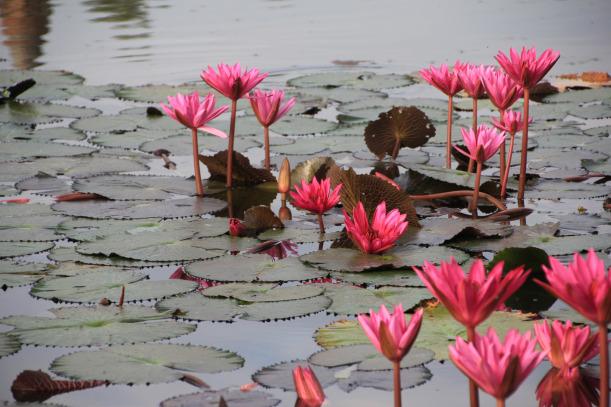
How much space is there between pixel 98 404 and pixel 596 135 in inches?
104

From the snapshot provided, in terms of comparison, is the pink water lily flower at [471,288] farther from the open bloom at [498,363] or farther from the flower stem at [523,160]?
the flower stem at [523,160]

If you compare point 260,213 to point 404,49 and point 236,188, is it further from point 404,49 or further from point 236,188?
point 404,49

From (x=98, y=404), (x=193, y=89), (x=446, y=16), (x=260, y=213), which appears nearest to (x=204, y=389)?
(x=98, y=404)

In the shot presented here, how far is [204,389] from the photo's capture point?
5.98 feet

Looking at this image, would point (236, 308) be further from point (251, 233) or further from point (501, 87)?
point (501, 87)

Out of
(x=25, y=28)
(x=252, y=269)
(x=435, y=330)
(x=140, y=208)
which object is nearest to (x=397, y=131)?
(x=140, y=208)

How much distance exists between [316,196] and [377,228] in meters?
0.25

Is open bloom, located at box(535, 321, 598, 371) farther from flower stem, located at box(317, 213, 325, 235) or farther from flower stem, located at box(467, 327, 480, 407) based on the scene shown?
flower stem, located at box(317, 213, 325, 235)

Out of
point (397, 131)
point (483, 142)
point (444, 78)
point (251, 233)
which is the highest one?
point (444, 78)

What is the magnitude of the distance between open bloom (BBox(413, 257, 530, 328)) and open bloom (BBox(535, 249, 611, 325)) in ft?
0.18

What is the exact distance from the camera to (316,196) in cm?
270

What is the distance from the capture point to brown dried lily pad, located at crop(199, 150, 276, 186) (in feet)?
10.9

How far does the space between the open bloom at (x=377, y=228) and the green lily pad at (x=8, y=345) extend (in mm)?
850

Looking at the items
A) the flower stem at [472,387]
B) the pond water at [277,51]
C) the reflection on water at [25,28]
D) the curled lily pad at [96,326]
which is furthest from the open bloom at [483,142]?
the reflection on water at [25,28]
